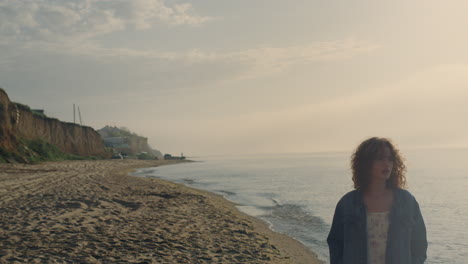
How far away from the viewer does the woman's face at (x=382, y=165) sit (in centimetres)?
348

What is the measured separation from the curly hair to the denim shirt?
0.28 ft

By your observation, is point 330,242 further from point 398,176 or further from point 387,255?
point 398,176

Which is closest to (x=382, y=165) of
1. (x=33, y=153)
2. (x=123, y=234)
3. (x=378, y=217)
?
(x=378, y=217)

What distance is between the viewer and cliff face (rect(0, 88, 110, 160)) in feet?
108

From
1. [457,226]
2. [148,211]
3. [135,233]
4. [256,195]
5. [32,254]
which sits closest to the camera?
[32,254]

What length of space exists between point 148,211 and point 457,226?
10.6 meters

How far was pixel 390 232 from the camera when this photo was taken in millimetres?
3365

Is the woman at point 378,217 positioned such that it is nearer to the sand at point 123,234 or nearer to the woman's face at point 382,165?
the woman's face at point 382,165

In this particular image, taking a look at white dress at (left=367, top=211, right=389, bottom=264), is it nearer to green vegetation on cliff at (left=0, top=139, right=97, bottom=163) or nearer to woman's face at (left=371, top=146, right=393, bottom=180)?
woman's face at (left=371, top=146, right=393, bottom=180)

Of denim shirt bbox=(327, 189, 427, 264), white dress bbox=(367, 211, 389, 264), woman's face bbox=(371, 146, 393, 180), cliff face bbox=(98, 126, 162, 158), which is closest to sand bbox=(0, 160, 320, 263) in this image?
denim shirt bbox=(327, 189, 427, 264)

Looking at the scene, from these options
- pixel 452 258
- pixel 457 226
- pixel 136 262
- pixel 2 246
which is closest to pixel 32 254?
pixel 2 246

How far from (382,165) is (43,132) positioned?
52.8 metres

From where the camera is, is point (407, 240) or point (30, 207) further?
point (30, 207)

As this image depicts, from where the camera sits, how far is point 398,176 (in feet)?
11.6
